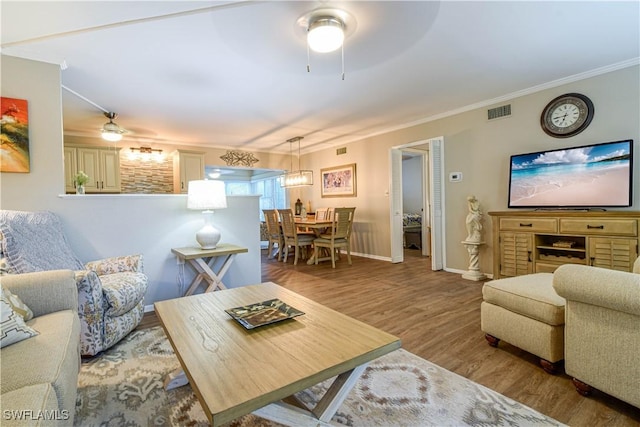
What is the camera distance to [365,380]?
5.85 feet

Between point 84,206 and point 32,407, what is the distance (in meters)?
2.43

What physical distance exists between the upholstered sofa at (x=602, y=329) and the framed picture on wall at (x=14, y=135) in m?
4.02

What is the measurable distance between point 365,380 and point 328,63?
2.67 m

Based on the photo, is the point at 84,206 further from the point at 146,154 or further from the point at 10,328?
the point at 146,154

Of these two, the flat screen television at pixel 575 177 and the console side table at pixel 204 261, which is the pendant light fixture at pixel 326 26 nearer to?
the console side table at pixel 204 261

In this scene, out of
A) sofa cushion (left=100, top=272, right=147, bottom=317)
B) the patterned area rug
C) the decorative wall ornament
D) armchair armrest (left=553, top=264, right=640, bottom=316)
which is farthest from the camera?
the decorative wall ornament

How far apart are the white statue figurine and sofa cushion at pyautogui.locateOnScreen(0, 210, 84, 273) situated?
436 cm

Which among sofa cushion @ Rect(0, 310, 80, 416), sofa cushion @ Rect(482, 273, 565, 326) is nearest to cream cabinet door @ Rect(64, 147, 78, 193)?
sofa cushion @ Rect(0, 310, 80, 416)

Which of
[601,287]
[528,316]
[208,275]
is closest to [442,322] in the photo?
[528,316]

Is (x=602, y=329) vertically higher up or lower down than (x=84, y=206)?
lower down

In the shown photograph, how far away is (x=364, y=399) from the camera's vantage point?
161cm

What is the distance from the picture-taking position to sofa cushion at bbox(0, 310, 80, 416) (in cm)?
100

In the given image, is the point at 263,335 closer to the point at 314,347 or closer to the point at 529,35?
the point at 314,347

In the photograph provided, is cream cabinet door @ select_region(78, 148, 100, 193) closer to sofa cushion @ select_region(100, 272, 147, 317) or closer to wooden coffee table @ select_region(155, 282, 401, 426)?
sofa cushion @ select_region(100, 272, 147, 317)
